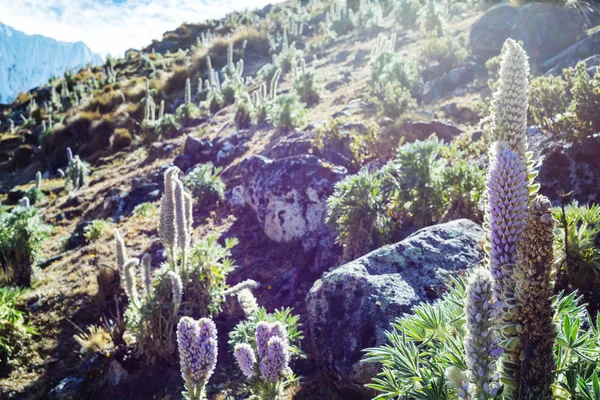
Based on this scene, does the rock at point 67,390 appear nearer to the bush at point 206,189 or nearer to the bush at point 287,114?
the bush at point 206,189

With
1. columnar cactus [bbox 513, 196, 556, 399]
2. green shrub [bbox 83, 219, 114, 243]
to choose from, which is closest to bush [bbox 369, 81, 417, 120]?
green shrub [bbox 83, 219, 114, 243]

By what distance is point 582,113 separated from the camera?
580 centimetres

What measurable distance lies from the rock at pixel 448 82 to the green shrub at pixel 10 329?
10.3m

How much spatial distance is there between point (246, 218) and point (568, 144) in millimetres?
5696

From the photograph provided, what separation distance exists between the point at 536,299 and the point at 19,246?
946cm

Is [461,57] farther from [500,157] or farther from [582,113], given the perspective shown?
[500,157]

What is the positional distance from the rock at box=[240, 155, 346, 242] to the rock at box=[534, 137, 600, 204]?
3131mm

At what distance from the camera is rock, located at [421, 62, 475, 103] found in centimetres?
1193

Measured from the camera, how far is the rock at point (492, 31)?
12880 mm

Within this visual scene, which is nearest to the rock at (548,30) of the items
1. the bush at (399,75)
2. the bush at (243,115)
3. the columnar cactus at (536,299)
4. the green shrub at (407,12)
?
the bush at (399,75)

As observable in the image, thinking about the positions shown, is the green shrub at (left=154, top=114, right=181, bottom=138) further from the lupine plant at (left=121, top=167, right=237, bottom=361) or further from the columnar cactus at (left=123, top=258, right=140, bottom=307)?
the columnar cactus at (left=123, top=258, right=140, bottom=307)

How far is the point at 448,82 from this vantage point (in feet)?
40.2

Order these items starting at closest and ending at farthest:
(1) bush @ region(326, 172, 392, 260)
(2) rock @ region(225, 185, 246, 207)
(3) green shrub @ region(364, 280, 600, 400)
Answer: (3) green shrub @ region(364, 280, 600, 400) < (1) bush @ region(326, 172, 392, 260) < (2) rock @ region(225, 185, 246, 207)

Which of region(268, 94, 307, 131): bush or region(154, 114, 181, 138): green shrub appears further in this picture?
region(154, 114, 181, 138): green shrub
